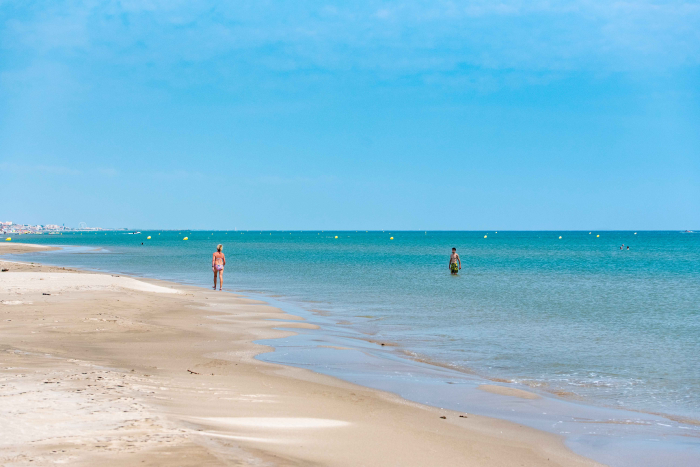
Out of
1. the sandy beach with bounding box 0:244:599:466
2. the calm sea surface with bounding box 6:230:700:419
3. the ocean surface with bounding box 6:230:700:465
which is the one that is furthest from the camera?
the calm sea surface with bounding box 6:230:700:419

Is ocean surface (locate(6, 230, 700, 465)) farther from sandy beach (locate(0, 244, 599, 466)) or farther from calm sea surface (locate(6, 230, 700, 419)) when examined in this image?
sandy beach (locate(0, 244, 599, 466))

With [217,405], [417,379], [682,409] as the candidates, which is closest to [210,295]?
[417,379]

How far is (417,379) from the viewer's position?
1090 centimetres

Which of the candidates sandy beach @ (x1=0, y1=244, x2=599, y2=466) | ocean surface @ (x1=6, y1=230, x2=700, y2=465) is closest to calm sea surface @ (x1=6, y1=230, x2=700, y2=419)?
ocean surface @ (x1=6, y1=230, x2=700, y2=465)

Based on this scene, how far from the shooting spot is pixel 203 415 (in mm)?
7129

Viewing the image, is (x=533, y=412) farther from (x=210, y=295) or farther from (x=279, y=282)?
(x=279, y=282)

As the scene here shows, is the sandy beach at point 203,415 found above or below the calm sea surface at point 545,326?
above

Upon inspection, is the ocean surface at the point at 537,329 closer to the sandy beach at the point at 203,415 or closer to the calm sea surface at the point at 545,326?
the calm sea surface at the point at 545,326

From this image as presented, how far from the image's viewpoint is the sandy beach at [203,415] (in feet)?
18.7

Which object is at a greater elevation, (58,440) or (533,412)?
(58,440)

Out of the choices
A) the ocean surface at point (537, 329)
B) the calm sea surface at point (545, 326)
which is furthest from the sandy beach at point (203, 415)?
the calm sea surface at point (545, 326)

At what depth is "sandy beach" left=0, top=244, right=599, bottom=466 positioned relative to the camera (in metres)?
5.70

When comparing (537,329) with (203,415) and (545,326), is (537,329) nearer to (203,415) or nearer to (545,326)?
(545,326)

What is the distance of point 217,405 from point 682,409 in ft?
24.6
